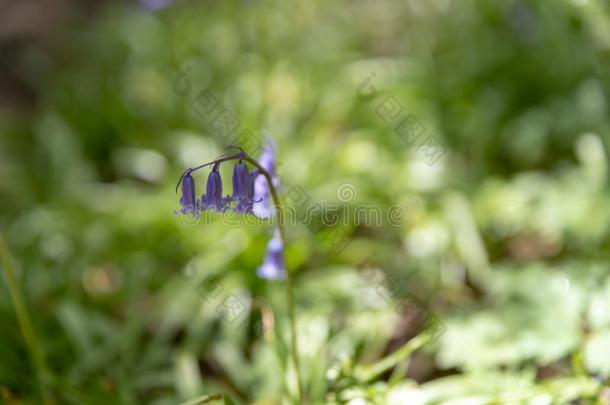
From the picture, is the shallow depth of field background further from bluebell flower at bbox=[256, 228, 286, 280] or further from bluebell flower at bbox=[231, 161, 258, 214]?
bluebell flower at bbox=[231, 161, 258, 214]

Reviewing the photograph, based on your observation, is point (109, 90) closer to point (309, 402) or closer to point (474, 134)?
point (474, 134)

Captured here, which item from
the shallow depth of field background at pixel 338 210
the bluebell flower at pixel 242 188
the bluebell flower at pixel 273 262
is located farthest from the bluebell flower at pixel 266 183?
the shallow depth of field background at pixel 338 210

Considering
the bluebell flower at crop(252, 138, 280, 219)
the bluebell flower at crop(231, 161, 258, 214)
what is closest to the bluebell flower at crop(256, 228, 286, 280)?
the bluebell flower at crop(252, 138, 280, 219)

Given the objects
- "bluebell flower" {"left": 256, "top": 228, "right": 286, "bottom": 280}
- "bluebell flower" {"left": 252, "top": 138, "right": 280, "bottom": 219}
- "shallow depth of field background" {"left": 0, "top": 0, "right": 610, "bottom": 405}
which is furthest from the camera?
"shallow depth of field background" {"left": 0, "top": 0, "right": 610, "bottom": 405}

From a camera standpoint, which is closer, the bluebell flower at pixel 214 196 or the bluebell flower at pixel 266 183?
the bluebell flower at pixel 214 196

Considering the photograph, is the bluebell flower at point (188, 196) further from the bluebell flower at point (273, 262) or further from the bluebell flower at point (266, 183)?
the bluebell flower at point (273, 262)

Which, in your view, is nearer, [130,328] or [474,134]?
[130,328]

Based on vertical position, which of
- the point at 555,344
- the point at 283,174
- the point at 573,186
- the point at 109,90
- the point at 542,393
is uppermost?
the point at 109,90

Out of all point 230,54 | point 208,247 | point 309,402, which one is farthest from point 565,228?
point 230,54
